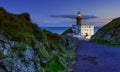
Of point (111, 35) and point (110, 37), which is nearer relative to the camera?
point (110, 37)

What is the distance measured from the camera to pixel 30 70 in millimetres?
20406

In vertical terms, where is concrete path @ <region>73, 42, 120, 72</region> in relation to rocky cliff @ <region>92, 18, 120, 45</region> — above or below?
above

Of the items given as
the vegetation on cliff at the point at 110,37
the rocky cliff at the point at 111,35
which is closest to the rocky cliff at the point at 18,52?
the vegetation on cliff at the point at 110,37

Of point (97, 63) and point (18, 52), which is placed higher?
point (18, 52)

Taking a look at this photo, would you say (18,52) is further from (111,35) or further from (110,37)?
(111,35)

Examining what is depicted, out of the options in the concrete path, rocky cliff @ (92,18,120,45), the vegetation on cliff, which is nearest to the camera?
the concrete path

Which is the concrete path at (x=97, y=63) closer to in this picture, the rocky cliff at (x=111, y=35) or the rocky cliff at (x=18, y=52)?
the rocky cliff at (x=18, y=52)

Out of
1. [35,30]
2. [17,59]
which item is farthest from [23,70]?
[35,30]

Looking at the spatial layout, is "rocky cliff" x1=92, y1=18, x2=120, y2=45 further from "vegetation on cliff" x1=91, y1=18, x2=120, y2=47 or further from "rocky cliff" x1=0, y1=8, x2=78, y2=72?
"rocky cliff" x1=0, y1=8, x2=78, y2=72

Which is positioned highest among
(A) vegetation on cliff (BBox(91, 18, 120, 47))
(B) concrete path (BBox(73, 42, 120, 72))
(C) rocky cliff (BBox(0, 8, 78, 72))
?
(C) rocky cliff (BBox(0, 8, 78, 72))

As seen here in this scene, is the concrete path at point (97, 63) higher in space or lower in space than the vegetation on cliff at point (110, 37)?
higher

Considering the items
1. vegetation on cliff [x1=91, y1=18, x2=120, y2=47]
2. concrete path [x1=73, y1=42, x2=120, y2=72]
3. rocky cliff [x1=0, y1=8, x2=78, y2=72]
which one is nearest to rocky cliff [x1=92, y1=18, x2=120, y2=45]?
vegetation on cliff [x1=91, y1=18, x2=120, y2=47]

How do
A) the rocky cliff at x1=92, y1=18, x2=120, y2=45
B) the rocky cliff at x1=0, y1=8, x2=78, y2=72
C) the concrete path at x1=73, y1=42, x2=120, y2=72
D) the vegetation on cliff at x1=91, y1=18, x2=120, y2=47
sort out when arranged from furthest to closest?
the rocky cliff at x1=92, y1=18, x2=120, y2=45, the vegetation on cliff at x1=91, y1=18, x2=120, y2=47, the concrete path at x1=73, y1=42, x2=120, y2=72, the rocky cliff at x1=0, y1=8, x2=78, y2=72

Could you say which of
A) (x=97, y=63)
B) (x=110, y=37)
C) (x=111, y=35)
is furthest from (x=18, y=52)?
(x=111, y=35)
